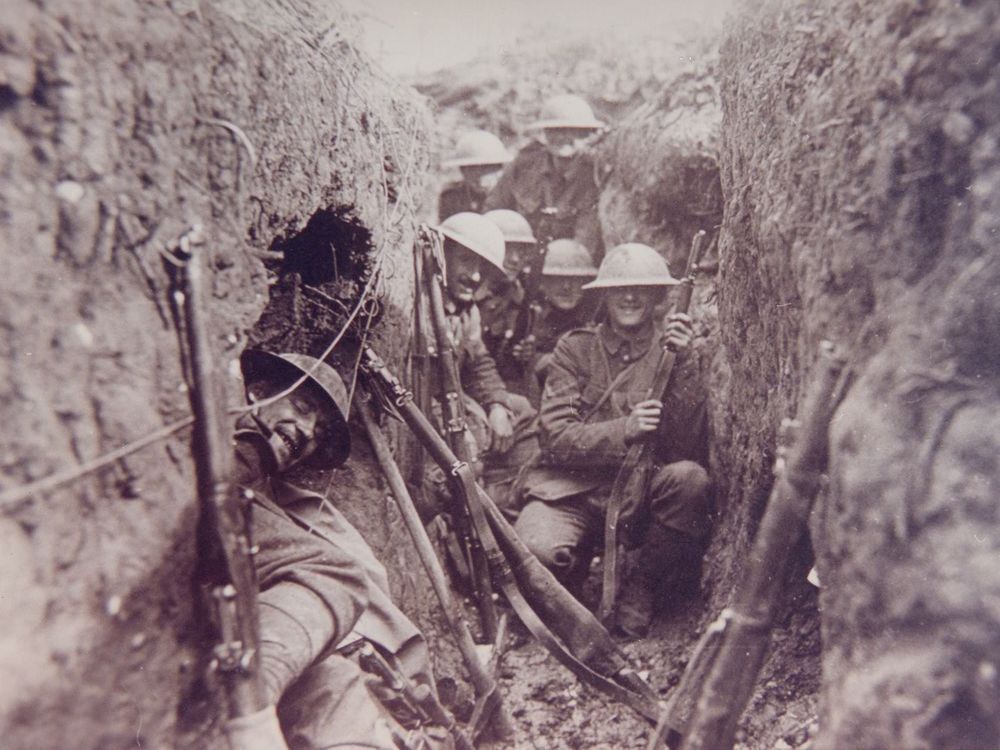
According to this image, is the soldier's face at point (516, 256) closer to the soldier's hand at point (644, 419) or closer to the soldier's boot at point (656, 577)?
the soldier's hand at point (644, 419)

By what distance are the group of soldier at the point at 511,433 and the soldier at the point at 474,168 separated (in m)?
0.02

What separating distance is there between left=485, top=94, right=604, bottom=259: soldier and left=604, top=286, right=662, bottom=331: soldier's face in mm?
3039

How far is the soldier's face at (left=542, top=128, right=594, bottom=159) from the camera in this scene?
8.38 m

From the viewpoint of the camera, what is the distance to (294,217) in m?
3.02

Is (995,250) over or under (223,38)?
under

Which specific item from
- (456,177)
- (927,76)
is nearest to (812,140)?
(927,76)

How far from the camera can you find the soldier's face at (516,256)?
6946 millimetres

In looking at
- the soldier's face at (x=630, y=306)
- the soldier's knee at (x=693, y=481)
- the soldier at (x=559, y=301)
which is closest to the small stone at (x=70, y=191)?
the soldier's knee at (x=693, y=481)

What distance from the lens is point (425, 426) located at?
3.89 m

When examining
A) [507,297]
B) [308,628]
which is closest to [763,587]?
[308,628]

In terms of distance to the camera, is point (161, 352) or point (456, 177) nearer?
point (161, 352)

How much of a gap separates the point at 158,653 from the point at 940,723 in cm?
159

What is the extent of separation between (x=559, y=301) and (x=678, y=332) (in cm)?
285

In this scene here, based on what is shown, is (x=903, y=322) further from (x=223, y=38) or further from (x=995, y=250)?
(x=223, y=38)
